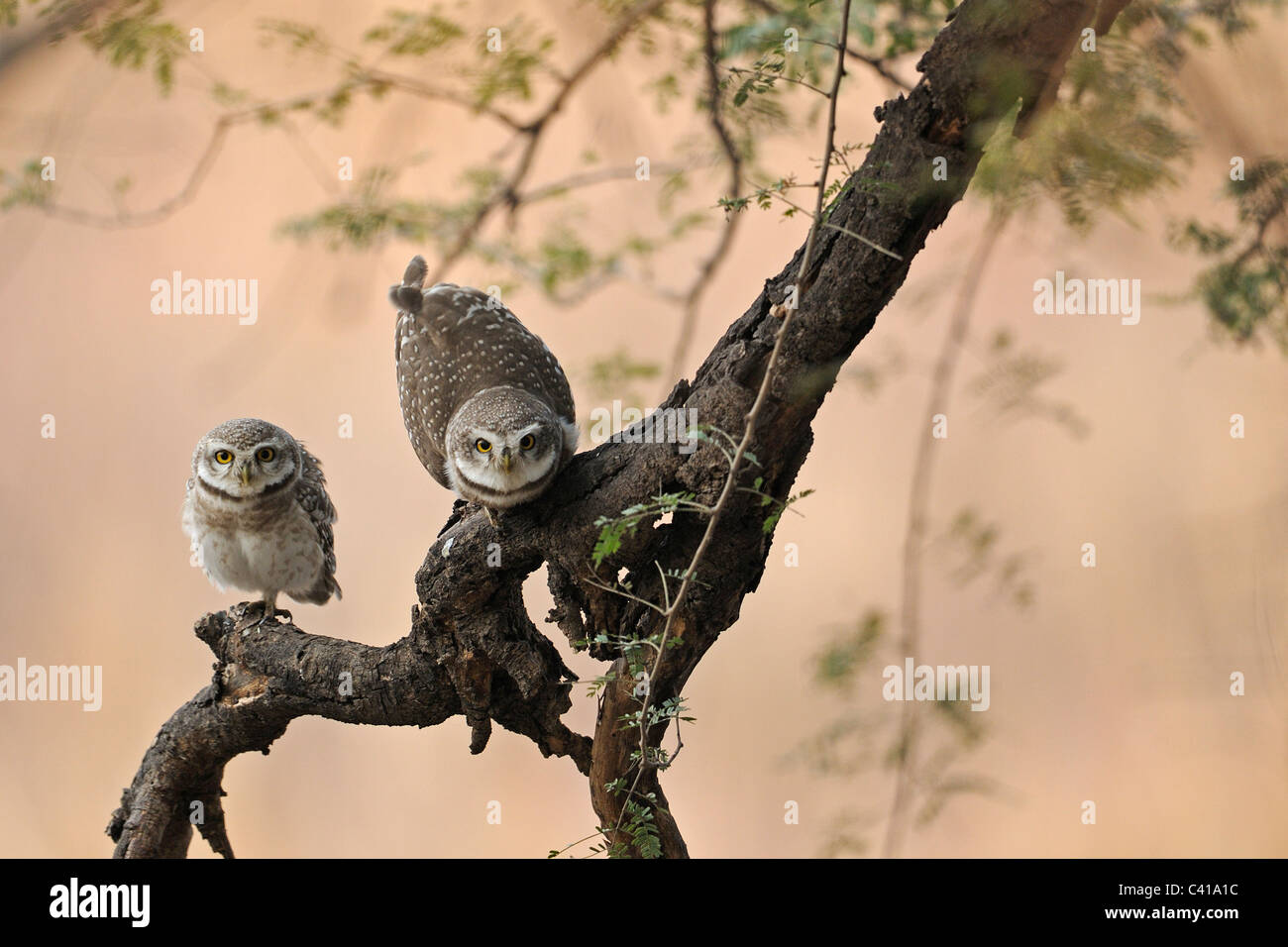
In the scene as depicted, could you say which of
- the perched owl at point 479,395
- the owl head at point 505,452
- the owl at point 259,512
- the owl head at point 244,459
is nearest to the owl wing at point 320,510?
the owl at point 259,512

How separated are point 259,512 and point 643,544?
4.14 feet

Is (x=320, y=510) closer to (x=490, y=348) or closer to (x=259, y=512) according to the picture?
(x=259, y=512)

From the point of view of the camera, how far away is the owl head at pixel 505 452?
1988 millimetres

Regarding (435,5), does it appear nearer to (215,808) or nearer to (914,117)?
(914,117)

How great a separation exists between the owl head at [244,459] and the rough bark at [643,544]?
333 millimetres

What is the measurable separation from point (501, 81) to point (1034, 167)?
104cm

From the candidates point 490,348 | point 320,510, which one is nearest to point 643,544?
point 490,348

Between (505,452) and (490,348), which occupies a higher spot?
(490,348)

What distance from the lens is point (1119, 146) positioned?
151 centimetres

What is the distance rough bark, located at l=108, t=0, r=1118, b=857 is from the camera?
163 centimetres

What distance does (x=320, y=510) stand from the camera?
9.73 ft

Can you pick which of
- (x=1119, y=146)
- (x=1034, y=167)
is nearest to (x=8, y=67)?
(x=1119, y=146)

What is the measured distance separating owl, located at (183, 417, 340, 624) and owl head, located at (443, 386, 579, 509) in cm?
82

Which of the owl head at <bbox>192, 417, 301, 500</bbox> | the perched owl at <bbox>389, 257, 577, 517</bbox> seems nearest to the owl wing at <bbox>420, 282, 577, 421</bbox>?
the perched owl at <bbox>389, 257, 577, 517</bbox>
